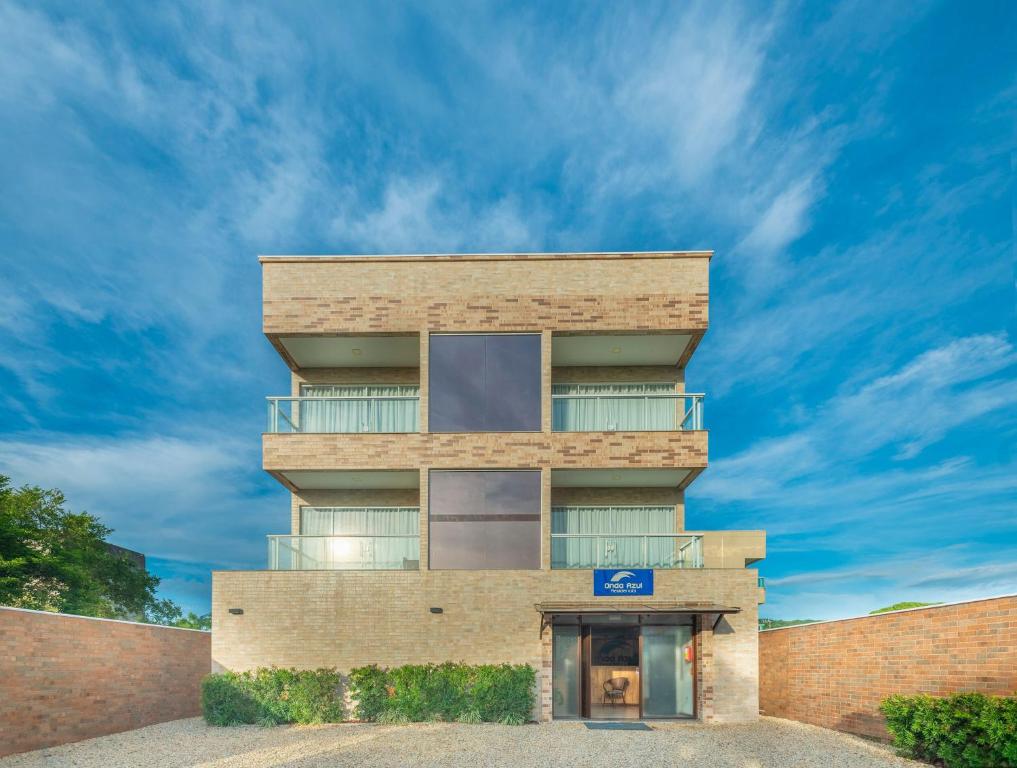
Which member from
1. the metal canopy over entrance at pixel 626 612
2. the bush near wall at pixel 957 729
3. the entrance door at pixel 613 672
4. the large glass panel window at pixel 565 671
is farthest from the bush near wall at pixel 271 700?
the bush near wall at pixel 957 729

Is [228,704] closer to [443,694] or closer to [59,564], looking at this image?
[443,694]

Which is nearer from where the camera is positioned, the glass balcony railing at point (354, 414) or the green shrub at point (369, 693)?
the green shrub at point (369, 693)

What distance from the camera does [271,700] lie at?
15.1 meters

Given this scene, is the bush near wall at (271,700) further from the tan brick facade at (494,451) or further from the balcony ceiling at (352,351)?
the balcony ceiling at (352,351)

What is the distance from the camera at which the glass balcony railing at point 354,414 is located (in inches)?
695

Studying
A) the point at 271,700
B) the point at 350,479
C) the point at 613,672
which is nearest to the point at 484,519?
the point at 350,479

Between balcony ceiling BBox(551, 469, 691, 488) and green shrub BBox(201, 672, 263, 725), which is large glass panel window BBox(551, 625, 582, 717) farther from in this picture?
green shrub BBox(201, 672, 263, 725)

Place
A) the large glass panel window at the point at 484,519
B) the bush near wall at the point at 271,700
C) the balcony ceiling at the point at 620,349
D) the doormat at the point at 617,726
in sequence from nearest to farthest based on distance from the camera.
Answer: the doormat at the point at 617,726, the bush near wall at the point at 271,700, the large glass panel window at the point at 484,519, the balcony ceiling at the point at 620,349

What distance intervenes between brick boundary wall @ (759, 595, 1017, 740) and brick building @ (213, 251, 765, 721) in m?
1.19

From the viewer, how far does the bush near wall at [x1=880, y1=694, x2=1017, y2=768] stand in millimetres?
9344

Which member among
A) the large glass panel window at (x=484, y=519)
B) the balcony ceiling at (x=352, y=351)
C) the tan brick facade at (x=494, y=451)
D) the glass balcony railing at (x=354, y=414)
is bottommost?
the large glass panel window at (x=484, y=519)

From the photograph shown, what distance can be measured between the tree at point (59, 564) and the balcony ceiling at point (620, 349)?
2055 cm

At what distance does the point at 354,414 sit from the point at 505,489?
4238 millimetres

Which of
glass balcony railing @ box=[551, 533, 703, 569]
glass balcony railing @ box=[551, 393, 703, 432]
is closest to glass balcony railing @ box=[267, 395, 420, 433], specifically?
glass balcony railing @ box=[551, 393, 703, 432]
